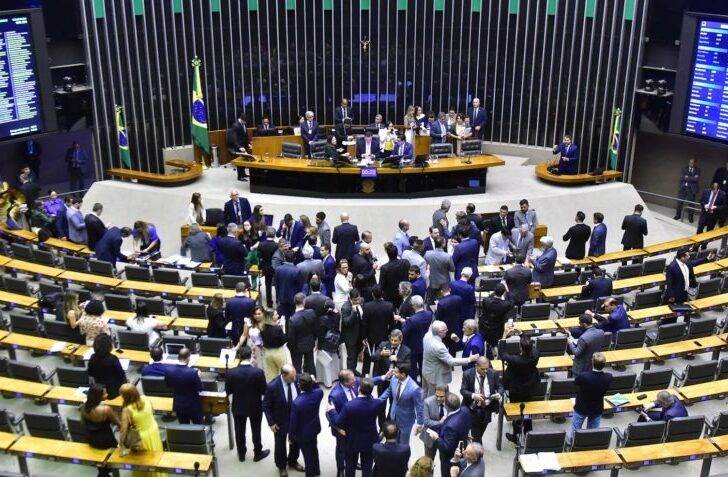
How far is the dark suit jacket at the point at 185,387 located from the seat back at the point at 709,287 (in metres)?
7.38

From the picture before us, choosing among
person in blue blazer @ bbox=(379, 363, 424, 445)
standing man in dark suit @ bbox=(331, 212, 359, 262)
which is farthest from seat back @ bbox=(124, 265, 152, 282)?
person in blue blazer @ bbox=(379, 363, 424, 445)

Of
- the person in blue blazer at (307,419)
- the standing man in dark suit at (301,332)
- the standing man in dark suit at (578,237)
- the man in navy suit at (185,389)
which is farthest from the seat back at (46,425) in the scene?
the standing man in dark suit at (578,237)

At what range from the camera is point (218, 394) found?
8.73 metres

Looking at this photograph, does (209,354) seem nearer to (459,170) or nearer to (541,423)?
(541,423)

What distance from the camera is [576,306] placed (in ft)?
36.0

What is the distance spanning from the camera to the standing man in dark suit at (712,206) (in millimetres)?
15000

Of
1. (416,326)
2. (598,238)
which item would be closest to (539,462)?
(416,326)

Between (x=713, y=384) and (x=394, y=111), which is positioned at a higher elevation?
(x=394, y=111)

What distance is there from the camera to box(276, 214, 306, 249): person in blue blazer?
40.4 feet

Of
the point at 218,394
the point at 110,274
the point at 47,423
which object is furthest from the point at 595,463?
the point at 110,274

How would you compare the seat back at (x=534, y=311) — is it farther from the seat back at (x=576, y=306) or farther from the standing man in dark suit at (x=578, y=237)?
the standing man in dark suit at (x=578, y=237)

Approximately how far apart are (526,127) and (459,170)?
3599 millimetres

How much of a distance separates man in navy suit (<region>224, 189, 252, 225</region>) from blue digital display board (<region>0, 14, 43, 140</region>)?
435cm

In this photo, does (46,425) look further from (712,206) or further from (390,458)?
(712,206)
